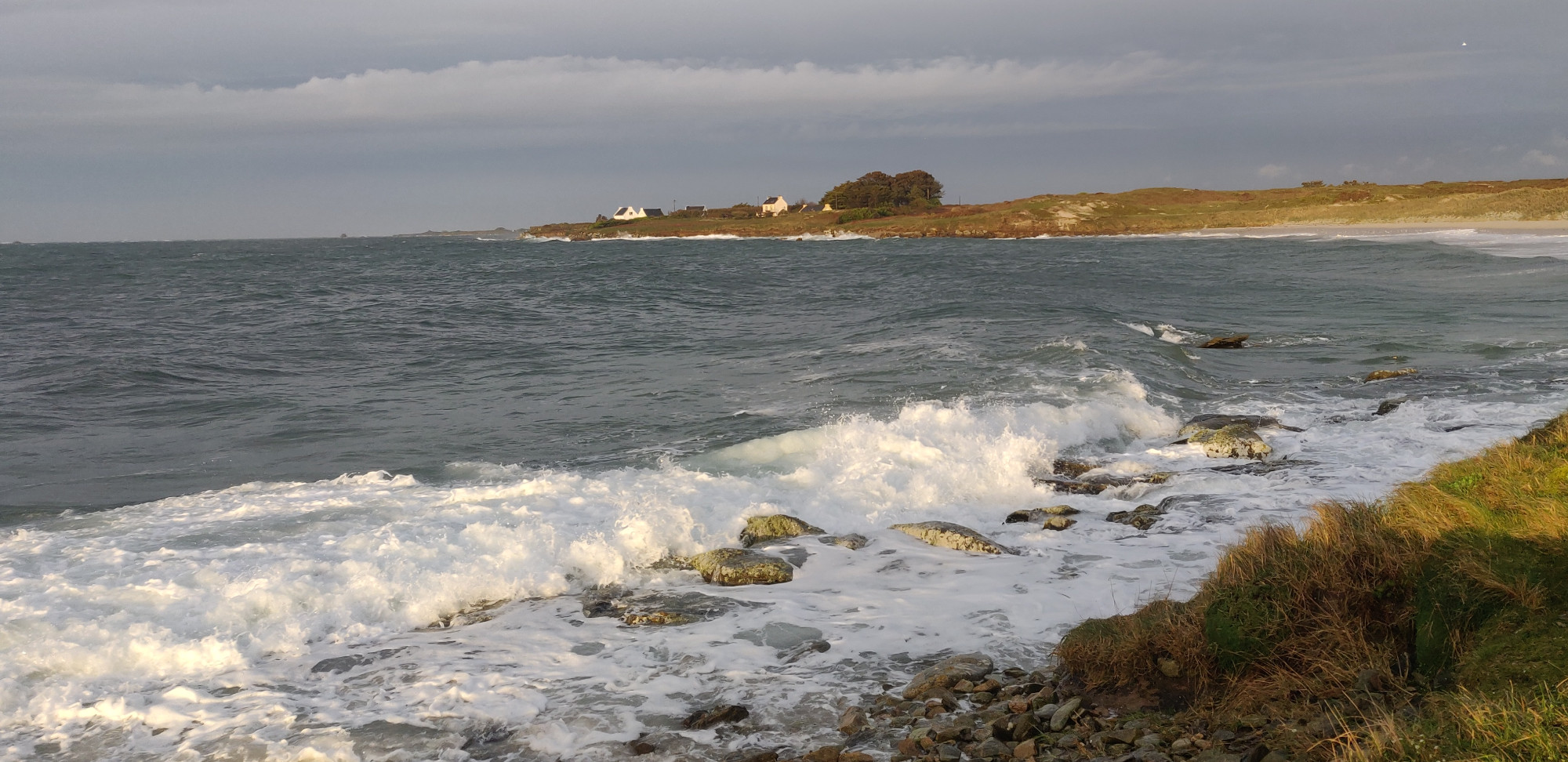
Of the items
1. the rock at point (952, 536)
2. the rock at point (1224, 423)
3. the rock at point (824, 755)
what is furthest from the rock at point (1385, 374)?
the rock at point (824, 755)

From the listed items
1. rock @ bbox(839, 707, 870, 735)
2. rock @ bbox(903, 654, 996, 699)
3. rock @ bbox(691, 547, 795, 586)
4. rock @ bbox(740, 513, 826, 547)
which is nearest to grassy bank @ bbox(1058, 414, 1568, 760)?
rock @ bbox(903, 654, 996, 699)

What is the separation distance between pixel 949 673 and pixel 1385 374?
15061 mm

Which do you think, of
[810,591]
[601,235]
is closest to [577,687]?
[810,591]

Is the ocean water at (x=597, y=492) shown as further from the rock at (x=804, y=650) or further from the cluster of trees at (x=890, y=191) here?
the cluster of trees at (x=890, y=191)

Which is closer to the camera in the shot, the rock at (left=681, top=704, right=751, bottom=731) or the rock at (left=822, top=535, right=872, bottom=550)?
the rock at (left=681, top=704, right=751, bottom=731)

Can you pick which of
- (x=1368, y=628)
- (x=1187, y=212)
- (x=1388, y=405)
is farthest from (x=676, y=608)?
(x=1187, y=212)

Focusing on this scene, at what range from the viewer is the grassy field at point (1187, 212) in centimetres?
7669

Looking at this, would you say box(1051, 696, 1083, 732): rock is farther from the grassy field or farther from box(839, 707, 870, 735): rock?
the grassy field

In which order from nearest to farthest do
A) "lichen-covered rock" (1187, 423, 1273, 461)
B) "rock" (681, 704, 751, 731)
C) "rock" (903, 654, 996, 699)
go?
"rock" (681, 704, 751, 731) < "rock" (903, 654, 996, 699) < "lichen-covered rock" (1187, 423, 1273, 461)

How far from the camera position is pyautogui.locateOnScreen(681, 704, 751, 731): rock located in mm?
5754

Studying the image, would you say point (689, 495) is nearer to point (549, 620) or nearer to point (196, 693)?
point (549, 620)

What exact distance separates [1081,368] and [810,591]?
1185 cm

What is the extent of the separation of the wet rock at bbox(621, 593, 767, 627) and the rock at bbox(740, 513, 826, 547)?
1.68m

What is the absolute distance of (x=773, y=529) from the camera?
32.7ft
